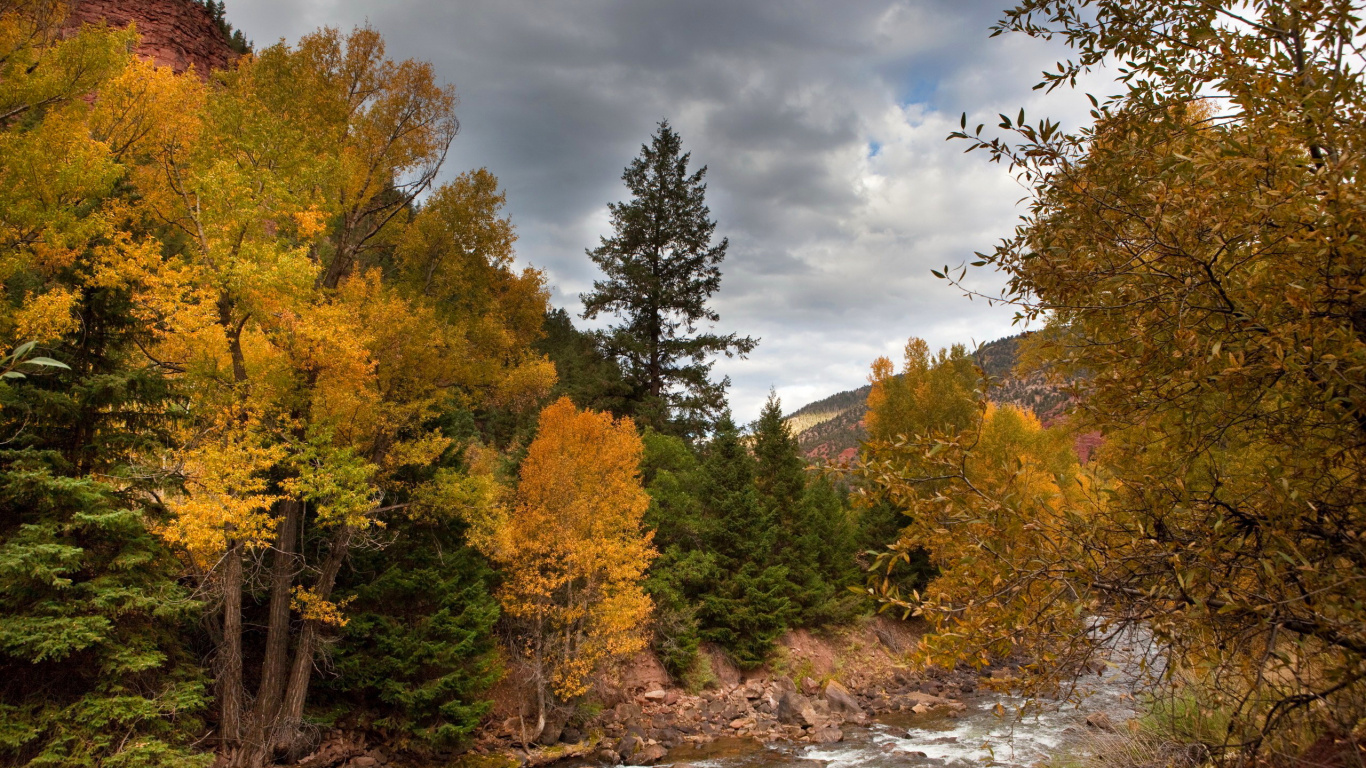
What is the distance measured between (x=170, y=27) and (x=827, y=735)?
52.9 meters

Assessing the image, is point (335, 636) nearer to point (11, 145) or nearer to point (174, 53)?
point (11, 145)

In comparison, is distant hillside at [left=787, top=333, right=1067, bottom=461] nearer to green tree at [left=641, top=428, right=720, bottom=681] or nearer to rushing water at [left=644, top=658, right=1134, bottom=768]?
green tree at [left=641, top=428, right=720, bottom=681]

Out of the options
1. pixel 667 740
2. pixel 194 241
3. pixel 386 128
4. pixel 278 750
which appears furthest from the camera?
pixel 667 740

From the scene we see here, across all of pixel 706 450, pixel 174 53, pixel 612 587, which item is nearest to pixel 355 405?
pixel 612 587

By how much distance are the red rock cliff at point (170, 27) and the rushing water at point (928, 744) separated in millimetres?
44995

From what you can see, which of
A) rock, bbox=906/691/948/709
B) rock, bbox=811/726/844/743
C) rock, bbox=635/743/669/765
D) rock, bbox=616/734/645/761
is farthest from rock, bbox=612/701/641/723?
rock, bbox=906/691/948/709

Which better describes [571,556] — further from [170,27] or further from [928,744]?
[170,27]

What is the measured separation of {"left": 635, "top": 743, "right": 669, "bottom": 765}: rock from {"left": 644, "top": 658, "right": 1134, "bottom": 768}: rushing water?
0.89 feet

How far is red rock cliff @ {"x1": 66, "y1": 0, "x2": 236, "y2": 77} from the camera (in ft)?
123

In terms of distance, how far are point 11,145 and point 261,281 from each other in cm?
373

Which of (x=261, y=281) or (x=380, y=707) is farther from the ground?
(x=261, y=281)

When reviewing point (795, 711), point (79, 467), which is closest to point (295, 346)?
point (79, 467)

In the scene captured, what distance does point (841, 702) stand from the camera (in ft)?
65.2

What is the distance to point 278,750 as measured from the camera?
1222 cm
